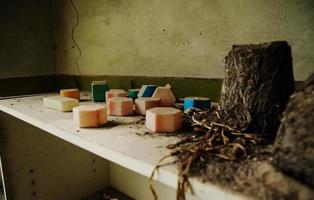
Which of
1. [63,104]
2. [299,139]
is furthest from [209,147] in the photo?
[63,104]

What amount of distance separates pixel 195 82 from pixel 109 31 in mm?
774

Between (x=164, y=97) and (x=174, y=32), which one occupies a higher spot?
(x=174, y=32)

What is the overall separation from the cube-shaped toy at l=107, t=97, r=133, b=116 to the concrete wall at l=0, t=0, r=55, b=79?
4.42 feet

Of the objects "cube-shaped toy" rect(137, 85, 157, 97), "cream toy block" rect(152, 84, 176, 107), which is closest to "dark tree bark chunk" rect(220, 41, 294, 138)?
"cream toy block" rect(152, 84, 176, 107)

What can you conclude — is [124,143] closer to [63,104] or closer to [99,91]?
[63,104]

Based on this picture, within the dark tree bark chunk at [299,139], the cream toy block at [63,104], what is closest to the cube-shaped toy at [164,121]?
the dark tree bark chunk at [299,139]

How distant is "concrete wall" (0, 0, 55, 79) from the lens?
6.26ft

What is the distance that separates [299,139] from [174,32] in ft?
3.43

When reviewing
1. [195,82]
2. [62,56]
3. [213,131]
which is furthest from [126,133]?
[62,56]

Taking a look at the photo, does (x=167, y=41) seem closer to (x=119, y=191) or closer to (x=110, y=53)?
(x=110, y=53)

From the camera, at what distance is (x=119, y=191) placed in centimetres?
193

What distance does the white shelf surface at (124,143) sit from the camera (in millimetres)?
492

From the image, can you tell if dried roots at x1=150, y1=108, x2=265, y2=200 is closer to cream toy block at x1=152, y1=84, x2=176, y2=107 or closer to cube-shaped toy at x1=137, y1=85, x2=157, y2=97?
cream toy block at x1=152, y1=84, x2=176, y2=107

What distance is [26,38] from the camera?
2021 millimetres
